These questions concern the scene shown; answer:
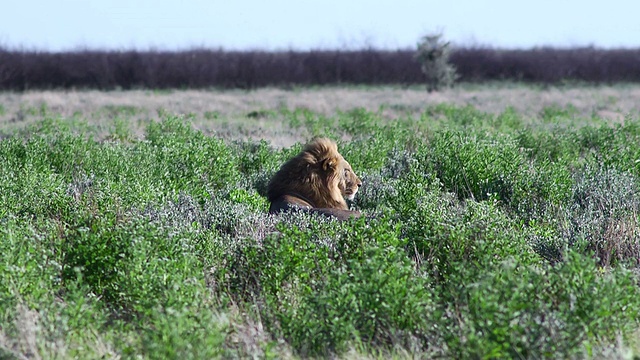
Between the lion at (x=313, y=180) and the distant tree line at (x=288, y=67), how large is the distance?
36.2 m

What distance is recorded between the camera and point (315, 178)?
24.2ft

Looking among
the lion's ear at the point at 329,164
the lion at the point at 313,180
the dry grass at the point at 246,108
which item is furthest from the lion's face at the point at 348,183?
the dry grass at the point at 246,108

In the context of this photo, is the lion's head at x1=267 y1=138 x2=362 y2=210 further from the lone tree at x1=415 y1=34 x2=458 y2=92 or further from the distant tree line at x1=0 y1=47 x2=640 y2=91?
the distant tree line at x1=0 y1=47 x2=640 y2=91

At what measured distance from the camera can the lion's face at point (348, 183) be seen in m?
7.76

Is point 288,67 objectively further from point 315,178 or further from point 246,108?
point 315,178

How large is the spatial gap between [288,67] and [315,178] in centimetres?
4002

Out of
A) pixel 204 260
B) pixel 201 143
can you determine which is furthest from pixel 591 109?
pixel 204 260

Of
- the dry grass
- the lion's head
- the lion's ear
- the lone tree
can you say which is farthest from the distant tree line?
the lion's ear

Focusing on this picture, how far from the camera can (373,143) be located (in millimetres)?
11664

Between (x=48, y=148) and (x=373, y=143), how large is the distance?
441 cm

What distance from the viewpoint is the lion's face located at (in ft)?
25.5

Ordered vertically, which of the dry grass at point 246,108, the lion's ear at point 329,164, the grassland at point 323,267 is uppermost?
the lion's ear at point 329,164

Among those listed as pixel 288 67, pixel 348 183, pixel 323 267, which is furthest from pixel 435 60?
pixel 323 267

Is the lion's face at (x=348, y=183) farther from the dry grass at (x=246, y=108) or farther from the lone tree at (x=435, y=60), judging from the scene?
the lone tree at (x=435, y=60)
